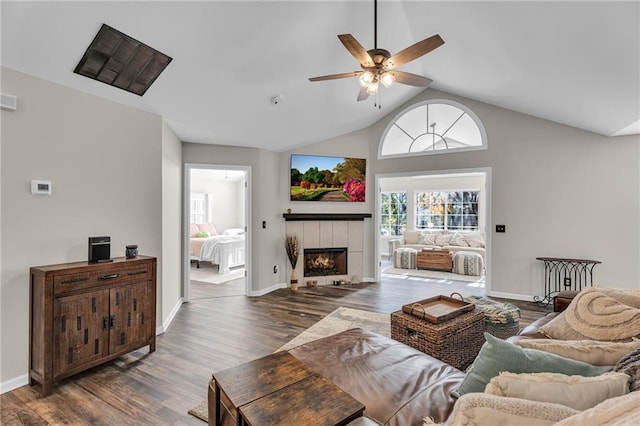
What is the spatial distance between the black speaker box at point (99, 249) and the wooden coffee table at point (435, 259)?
20.4 ft

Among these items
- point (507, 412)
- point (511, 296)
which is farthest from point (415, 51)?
point (511, 296)

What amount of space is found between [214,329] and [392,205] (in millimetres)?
7406

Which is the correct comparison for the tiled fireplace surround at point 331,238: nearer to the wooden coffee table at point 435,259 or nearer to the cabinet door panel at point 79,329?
the wooden coffee table at point 435,259

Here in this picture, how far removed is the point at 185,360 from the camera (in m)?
2.74

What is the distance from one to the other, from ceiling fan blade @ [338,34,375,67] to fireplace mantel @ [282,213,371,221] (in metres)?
3.18

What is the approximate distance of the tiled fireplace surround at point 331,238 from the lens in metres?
5.41

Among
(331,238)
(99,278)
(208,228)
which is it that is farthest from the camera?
(208,228)

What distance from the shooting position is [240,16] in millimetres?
2459

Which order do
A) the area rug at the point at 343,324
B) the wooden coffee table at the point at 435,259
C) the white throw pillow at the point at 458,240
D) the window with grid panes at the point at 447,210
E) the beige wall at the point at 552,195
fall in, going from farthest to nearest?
the window with grid panes at the point at 447,210, the white throw pillow at the point at 458,240, the wooden coffee table at the point at 435,259, the beige wall at the point at 552,195, the area rug at the point at 343,324

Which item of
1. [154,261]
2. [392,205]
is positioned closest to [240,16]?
[154,261]

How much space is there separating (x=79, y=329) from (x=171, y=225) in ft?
5.56

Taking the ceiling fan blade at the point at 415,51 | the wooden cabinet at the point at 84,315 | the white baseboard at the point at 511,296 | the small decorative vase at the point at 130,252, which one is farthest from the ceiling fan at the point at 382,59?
the white baseboard at the point at 511,296

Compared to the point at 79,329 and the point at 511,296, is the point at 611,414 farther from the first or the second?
the point at 511,296

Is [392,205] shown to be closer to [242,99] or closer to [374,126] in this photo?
[374,126]
